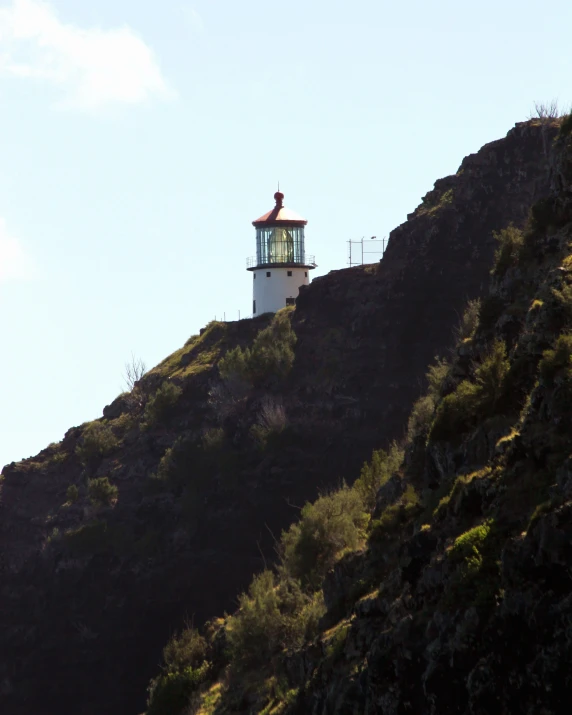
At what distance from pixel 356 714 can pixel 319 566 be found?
23.9m

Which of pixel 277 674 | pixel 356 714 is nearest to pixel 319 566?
pixel 277 674

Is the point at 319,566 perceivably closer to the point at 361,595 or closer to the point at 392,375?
the point at 361,595

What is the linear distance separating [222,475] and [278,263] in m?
22.9

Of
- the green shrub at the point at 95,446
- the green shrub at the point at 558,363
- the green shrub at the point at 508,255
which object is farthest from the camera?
the green shrub at the point at 95,446

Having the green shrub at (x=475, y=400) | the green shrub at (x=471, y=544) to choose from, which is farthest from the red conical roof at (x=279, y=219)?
the green shrub at (x=471, y=544)

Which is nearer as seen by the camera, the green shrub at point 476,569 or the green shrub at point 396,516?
the green shrub at point 476,569

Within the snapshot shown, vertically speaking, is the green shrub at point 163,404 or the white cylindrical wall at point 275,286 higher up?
the white cylindrical wall at point 275,286

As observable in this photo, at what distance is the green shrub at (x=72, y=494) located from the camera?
90.1 m

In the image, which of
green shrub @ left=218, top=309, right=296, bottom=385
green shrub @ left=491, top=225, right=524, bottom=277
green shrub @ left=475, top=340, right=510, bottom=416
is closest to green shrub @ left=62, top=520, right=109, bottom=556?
green shrub @ left=218, top=309, right=296, bottom=385

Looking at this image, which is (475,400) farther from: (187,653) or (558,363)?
(187,653)

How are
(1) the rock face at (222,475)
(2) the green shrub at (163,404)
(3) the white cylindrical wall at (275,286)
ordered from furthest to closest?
1. (3) the white cylindrical wall at (275,286)
2. (2) the green shrub at (163,404)
3. (1) the rock face at (222,475)

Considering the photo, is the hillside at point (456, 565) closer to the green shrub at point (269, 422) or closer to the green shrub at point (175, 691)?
the green shrub at point (175, 691)

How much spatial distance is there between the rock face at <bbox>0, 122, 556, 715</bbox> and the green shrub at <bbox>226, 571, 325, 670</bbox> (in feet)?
45.7

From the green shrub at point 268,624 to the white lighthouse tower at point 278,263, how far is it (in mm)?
40564
